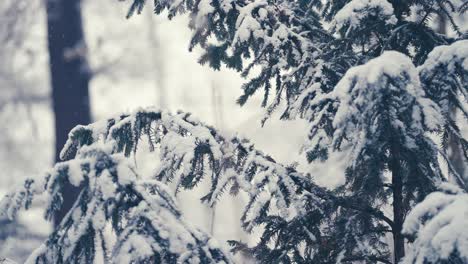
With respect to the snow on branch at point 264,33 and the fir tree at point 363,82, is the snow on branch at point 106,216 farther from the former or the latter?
the snow on branch at point 264,33

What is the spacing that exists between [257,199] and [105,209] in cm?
117

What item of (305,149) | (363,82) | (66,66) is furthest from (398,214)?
(66,66)

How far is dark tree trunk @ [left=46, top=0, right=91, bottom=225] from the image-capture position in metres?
6.22

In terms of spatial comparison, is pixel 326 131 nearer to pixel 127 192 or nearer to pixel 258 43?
pixel 258 43

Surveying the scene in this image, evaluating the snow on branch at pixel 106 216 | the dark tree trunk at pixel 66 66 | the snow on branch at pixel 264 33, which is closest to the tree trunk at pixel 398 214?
the snow on branch at pixel 264 33

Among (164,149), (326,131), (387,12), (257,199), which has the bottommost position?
(257,199)

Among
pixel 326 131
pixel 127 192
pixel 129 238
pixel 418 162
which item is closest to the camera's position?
pixel 129 238

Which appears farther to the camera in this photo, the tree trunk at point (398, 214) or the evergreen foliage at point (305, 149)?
the tree trunk at point (398, 214)

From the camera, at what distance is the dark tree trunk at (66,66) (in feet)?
20.4

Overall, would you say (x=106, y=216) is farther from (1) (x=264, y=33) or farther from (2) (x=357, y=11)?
(2) (x=357, y=11)

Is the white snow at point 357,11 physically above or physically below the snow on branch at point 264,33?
below

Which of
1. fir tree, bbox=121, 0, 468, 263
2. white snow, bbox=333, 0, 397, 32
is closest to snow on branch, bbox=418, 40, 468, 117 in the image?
fir tree, bbox=121, 0, 468, 263

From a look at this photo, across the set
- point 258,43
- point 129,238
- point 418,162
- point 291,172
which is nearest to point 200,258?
point 129,238

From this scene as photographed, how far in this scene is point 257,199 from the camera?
3.37 m
